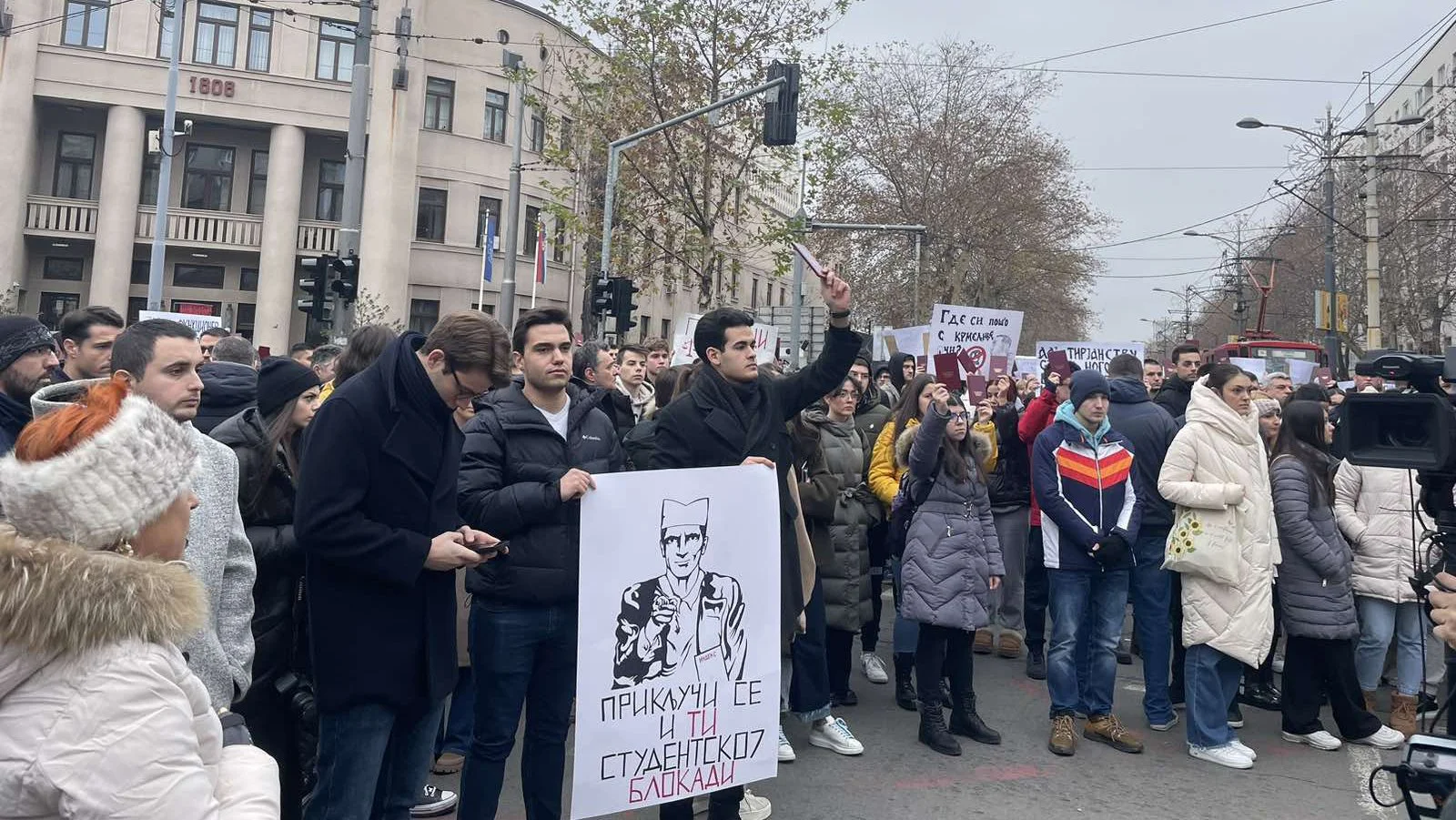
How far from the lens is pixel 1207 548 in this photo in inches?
225

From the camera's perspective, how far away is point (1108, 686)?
5969mm

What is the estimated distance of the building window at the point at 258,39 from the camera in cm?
3212

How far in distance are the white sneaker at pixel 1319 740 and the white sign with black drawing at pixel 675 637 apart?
12.5ft

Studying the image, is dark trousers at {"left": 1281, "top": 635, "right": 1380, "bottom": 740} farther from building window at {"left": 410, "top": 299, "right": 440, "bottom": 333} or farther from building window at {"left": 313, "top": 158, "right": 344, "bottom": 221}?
building window at {"left": 313, "top": 158, "right": 344, "bottom": 221}

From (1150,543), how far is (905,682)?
1710 millimetres

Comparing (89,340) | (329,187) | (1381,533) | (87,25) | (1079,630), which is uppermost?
(87,25)

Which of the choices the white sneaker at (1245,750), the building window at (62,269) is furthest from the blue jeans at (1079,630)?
the building window at (62,269)

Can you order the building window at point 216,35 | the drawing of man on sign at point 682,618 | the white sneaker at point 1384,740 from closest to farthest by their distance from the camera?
1. the drawing of man on sign at point 682,618
2. the white sneaker at point 1384,740
3. the building window at point 216,35

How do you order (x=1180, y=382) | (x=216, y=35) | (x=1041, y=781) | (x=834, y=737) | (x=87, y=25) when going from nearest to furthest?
(x=1041, y=781) → (x=834, y=737) → (x=1180, y=382) → (x=87, y=25) → (x=216, y=35)

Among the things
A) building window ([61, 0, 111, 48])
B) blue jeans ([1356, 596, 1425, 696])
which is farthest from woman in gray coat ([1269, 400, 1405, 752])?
building window ([61, 0, 111, 48])

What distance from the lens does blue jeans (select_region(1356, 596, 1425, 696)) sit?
6.45 meters

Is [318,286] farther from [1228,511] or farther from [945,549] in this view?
[1228,511]

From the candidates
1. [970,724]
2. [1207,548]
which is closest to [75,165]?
[970,724]

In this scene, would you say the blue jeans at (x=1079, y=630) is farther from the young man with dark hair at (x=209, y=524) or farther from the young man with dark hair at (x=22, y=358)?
the young man with dark hair at (x=22, y=358)
